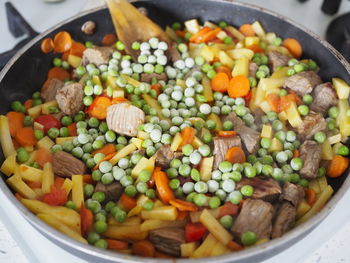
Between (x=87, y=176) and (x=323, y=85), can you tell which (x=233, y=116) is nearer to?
(x=323, y=85)

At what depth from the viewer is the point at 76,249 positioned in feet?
4.91

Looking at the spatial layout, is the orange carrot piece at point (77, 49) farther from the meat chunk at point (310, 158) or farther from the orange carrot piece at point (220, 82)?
the meat chunk at point (310, 158)

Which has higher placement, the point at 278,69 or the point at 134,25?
the point at 134,25

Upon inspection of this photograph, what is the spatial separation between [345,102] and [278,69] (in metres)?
0.37

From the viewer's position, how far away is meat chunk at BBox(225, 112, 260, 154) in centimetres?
196

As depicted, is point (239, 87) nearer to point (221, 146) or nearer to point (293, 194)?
point (221, 146)

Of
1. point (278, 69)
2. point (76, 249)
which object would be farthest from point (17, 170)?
point (278, 69)

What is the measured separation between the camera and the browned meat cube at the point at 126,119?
2014mm

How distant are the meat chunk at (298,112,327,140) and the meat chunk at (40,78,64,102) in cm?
116

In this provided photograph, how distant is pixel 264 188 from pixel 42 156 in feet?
3.06

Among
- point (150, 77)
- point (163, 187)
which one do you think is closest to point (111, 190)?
point (163, 187)

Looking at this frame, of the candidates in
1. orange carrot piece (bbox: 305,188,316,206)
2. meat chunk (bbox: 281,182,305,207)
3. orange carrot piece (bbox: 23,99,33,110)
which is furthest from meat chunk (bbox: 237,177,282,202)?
orange carrot piece (bbox: 23,99,33,110)

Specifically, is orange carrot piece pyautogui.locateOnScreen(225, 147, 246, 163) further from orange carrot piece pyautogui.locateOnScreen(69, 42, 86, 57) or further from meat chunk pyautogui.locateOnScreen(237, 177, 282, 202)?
orange carrot piece pyautogui.locateOnScreen(69, 42, 86, 57)

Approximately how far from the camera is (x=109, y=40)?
8.24 ft
